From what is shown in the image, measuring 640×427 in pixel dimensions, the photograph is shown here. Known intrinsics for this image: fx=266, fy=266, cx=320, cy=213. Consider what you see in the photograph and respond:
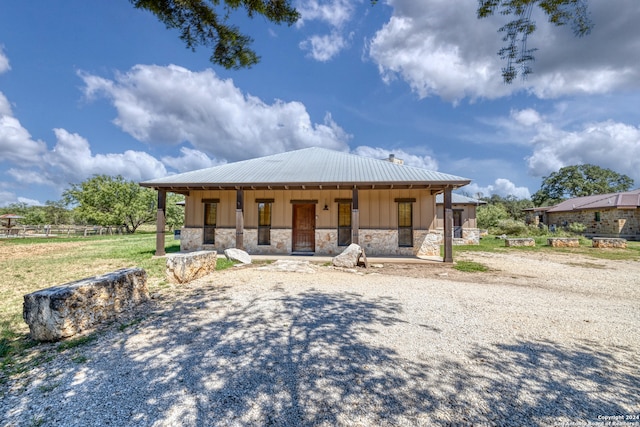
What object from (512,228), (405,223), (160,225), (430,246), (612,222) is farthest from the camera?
(512,228)

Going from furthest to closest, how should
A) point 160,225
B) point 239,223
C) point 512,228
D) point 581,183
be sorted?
point 581,183, point 512,228, point 160,225, point 239,223

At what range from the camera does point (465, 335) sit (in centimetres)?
352

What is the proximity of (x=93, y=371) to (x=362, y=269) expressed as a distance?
22.6 feet

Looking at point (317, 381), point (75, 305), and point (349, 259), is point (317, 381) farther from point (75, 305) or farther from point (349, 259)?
point (349, 259)

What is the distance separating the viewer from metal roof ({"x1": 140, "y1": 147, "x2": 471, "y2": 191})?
970 cm

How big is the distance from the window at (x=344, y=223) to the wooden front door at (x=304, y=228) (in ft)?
3.86

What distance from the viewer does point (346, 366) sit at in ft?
8.94

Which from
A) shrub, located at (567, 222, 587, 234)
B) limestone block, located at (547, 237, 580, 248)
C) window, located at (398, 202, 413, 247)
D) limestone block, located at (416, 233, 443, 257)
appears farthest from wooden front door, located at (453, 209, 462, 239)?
shrub, located at (567, 222, 587, 234)

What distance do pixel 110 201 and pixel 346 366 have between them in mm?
31914

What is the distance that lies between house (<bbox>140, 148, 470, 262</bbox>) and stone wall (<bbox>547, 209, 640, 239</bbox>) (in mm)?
18731

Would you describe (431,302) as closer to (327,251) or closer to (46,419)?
(46,419)

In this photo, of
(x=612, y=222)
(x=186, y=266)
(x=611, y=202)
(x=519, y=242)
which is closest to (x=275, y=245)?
(x=186, y=266)

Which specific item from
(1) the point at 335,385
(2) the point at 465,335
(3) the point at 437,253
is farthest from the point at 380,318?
(3) the point at 437,253

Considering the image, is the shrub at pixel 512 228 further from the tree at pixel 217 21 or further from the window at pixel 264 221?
the tree at pixel 217 21
